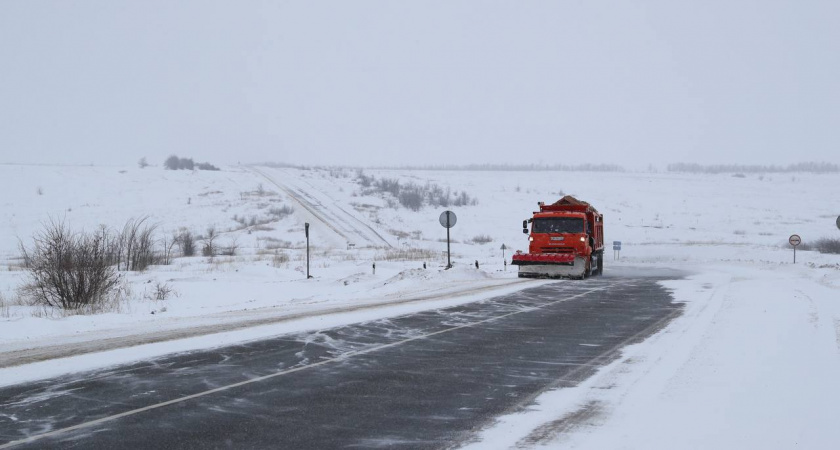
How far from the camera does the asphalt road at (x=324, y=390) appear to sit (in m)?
6.59

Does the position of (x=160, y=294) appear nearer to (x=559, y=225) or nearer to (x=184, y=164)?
(x=559, y=225)

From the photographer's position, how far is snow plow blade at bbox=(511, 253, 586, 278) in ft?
93.1

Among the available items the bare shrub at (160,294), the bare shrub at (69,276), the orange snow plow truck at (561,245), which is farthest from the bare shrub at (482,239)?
the bare shrub at (69,276)

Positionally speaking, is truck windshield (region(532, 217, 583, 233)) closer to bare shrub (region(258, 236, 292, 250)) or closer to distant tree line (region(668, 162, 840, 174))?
bare shrub (region(258, 236, 292, 250))

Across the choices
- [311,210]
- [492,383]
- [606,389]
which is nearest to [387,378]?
[492,383]

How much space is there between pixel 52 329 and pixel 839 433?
13462 mm

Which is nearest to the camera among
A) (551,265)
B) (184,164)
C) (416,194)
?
(551,265)

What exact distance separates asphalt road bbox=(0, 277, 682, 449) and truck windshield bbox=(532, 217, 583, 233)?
15333mm

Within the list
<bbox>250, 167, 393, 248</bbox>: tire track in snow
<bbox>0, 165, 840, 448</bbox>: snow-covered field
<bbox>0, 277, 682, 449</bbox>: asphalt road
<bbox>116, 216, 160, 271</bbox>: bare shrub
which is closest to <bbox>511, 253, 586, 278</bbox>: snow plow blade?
<bbox>0, 165, 840, 448</bbox>: snow-covered field

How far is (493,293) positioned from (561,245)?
8782 millimetres

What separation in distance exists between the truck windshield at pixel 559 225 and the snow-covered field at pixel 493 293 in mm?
3130

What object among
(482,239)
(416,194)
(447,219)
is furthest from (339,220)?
(447,219)

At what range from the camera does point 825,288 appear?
22781 millimetres

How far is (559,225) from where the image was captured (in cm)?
2986
